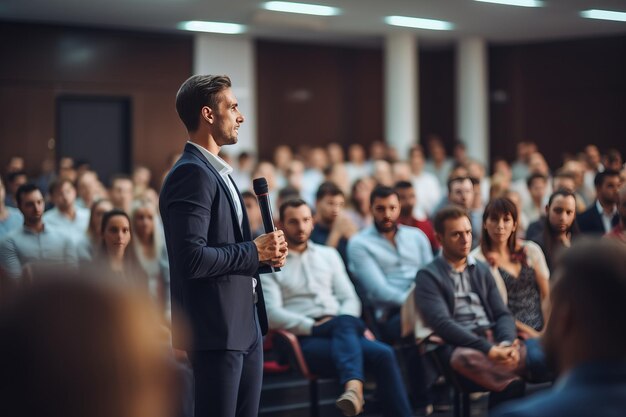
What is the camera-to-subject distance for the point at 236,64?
12.1m

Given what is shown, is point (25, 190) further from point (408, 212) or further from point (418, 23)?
point (418, 23)

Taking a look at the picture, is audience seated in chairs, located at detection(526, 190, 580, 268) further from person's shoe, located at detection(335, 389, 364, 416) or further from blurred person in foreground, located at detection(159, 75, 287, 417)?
blurred person in foreground, located at detection(159, 75, 287, 417)

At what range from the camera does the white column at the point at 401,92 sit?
38.7 ft

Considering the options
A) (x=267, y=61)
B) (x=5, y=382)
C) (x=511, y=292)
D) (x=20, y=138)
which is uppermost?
Result: (x=267, y=61)

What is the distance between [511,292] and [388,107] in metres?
7.80

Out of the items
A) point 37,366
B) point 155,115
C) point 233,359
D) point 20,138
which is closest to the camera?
point 37,366

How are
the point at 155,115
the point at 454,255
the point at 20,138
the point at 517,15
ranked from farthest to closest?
the point at 155,115, the point at 20,138, the point at 517,15, the point at 454,255

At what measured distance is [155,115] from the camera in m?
11.9

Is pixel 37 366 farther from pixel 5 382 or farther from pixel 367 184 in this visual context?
pixel 367 184

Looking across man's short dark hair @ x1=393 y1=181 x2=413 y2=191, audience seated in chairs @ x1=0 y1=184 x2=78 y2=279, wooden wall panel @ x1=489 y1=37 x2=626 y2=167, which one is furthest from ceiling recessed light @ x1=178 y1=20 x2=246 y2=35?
audience seated in chairs @ x1=0 y1=184 x2=78 y2=279

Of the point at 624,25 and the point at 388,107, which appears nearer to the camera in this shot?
the point at 624,25

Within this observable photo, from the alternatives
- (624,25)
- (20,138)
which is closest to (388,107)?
(624,25)

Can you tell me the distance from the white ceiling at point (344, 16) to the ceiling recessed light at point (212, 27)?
16cm

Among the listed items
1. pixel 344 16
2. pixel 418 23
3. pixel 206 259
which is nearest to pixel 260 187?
pixel 206 259
